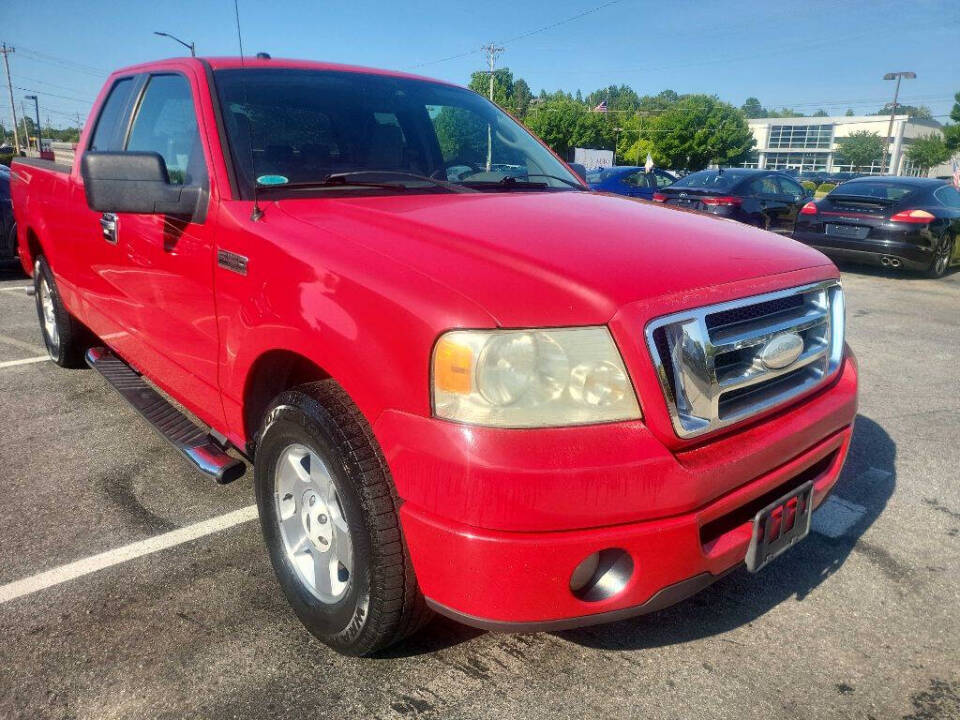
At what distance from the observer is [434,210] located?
7.87ft

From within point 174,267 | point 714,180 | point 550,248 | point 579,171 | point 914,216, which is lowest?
point 914,216

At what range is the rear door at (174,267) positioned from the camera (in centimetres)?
264

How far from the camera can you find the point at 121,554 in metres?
2.82

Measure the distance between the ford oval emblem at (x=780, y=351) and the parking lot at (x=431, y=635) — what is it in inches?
36.0

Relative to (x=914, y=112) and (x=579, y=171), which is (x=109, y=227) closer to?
(x=579, y=171)

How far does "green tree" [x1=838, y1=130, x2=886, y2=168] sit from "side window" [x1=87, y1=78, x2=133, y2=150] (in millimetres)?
116934

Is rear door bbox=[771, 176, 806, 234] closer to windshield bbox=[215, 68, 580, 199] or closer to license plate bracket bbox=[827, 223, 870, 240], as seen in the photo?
license plate bracket bbox=[827, 223, 870, 240]

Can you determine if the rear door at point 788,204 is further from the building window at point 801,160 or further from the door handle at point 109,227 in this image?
the building window at point 801,160

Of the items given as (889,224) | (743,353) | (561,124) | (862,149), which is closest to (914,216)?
(889,224)

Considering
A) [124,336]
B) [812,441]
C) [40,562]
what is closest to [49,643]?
[40,562]

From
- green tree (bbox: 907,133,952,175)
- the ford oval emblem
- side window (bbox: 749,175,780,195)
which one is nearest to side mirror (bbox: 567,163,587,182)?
the ford oval emblem

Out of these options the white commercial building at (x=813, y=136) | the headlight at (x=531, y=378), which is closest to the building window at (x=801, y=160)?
the white commercial building at (x=813, y=136)

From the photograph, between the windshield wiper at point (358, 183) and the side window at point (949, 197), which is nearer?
the windshield wiper at point (358, 183)

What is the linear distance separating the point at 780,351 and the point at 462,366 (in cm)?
98
